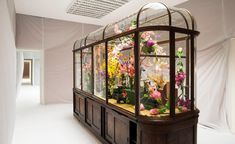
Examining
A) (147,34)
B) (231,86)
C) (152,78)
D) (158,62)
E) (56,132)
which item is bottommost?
(56,132)

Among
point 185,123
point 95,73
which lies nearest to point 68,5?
point 95,73

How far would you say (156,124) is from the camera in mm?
2252

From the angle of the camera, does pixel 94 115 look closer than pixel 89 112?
Yes

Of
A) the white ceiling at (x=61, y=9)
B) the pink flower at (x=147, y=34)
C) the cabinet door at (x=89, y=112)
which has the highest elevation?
the white ceiling at (x=61, y=9)

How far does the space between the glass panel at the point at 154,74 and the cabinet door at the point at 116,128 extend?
455 millimetres

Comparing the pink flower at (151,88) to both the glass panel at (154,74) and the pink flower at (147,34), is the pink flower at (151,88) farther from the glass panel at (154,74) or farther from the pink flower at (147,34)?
the pink flower at (147,34)

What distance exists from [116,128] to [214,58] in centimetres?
282

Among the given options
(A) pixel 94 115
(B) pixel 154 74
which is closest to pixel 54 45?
(A) pixel 94 115

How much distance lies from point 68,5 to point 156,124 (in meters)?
4.48

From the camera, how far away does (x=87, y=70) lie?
447 cm

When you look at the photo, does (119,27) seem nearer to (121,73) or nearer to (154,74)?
(121,73)

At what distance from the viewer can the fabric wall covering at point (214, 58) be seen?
3.93 meters

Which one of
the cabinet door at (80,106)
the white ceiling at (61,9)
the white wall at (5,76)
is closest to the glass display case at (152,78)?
the cabinet door at (80,106)

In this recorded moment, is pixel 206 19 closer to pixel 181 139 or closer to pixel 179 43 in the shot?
pixel 179 43
